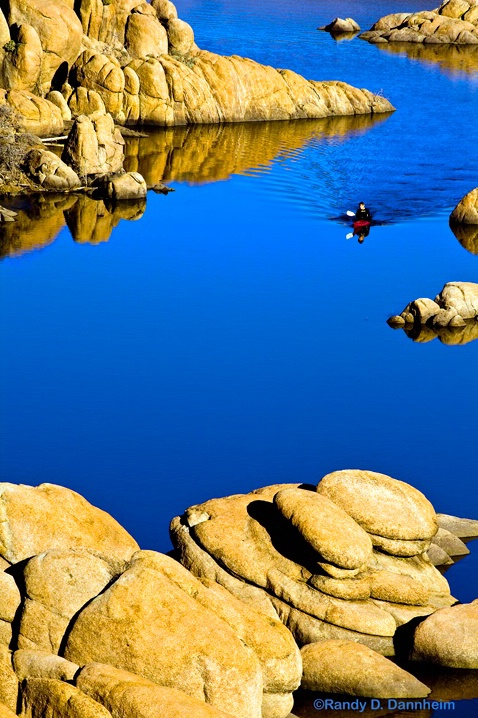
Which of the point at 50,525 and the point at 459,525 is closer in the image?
the point at 50,525

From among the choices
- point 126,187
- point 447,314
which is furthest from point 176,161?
point 447,314

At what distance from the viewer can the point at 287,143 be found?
8206cm

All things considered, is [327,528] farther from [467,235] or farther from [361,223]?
[467,235]

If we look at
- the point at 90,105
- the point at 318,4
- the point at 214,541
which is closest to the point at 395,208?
the point at 90,105

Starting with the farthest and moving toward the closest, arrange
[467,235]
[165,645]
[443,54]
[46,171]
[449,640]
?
[443,54] < [46,171] < [467,235] < [449,640] < [165,645]

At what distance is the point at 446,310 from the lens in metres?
47.3

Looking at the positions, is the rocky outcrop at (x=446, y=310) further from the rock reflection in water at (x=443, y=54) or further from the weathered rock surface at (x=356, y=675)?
the rock reflection in water at (x=443, y=54)

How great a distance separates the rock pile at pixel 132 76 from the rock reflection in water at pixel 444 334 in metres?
35.7

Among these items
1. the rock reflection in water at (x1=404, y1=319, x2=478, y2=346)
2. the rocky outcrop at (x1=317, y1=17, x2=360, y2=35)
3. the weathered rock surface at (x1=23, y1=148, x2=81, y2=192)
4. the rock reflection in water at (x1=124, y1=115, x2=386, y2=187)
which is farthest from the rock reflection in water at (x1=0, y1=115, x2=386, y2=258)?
the rocky outcrop at (x1=317, y1=17, x2=360, y2=35)

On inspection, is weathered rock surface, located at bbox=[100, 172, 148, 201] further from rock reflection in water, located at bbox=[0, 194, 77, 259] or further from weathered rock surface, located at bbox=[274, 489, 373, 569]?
weathered rock surface, located at bbox=[274, 489, 373, 569]

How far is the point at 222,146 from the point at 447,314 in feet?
124

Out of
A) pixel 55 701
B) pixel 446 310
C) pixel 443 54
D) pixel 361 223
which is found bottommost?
pixel 55 701

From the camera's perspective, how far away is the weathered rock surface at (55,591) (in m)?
21.5

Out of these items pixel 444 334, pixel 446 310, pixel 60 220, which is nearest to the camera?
pixel 444 334
